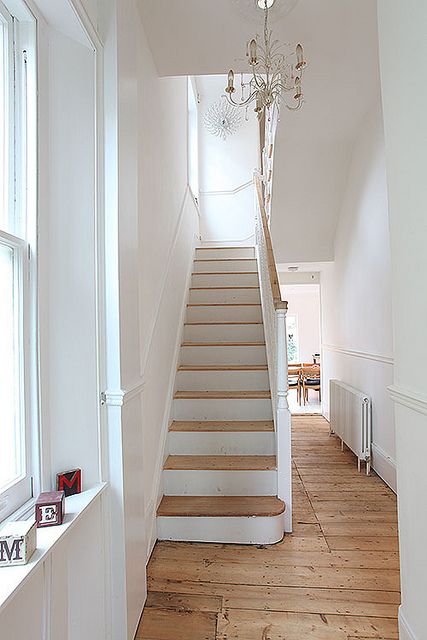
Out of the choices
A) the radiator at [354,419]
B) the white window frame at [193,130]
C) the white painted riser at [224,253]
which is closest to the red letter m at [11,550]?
the radiator at [354,419]

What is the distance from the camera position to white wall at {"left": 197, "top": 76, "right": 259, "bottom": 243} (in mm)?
6352

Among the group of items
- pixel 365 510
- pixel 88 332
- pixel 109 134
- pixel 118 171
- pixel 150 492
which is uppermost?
pixel 109 134

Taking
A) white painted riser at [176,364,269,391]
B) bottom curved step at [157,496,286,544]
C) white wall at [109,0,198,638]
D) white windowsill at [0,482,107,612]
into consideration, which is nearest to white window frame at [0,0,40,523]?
white windowsill at [0,482,107,612]

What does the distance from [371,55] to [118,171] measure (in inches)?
79.5

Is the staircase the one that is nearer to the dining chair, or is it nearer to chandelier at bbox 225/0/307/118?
chandelier at bbox 225/0/307/118

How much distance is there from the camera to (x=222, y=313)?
→ 436cm

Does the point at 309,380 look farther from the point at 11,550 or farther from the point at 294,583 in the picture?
the point at 11,550

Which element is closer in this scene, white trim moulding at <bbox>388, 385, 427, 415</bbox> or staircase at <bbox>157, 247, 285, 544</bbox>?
white trim moulding at <bbox>388, 385, 427, 415</bbox>

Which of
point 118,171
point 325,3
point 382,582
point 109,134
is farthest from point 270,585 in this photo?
point 325,3

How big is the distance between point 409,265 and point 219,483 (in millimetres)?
1811

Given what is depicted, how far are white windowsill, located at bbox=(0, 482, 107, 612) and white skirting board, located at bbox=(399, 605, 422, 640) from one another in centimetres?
119

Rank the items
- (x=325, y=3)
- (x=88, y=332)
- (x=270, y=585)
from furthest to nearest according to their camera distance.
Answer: (x=325, y=3) → (x=270, y=585) → (x=88, y=332)

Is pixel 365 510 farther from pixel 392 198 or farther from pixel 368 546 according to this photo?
pixel 392 198

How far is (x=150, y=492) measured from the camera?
8.04ft
